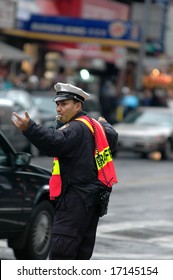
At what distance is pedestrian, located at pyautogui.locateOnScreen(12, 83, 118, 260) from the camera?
8.10 m

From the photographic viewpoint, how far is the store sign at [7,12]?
115 feet

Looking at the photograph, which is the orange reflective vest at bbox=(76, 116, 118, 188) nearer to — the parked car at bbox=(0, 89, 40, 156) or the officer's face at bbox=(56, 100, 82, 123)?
the officer's face at bbox=(56, 100, 82, 123)

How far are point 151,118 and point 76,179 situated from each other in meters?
23.8

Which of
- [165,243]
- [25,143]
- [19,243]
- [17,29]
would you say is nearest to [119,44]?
[17,29]

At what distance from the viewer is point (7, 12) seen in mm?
34938

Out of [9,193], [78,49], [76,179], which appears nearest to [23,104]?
[9,193]

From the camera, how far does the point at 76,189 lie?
8.16m

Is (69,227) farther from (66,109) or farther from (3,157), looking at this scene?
(3,157)

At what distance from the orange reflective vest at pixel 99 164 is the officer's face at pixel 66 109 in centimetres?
8

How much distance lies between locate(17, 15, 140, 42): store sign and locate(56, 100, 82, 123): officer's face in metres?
31.7

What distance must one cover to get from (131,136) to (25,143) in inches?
217

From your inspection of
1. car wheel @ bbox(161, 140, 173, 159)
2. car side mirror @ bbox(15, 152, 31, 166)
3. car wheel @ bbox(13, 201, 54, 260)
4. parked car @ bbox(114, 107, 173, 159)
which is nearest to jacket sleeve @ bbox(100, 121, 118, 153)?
car side mirror @ bbox(15, 152, 31, 166)

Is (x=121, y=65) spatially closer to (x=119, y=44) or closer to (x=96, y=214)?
(x=119, y=44)

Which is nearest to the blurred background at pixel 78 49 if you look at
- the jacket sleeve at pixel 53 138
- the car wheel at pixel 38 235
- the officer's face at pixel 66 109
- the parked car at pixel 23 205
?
the car wheel at pixel 38 235
